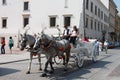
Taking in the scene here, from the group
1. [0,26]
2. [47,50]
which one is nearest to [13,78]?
[47,50]

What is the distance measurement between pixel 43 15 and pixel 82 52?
1385 inches

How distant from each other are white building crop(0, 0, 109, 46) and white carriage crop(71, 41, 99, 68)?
95.5ft

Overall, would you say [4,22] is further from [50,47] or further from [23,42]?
[50,47]

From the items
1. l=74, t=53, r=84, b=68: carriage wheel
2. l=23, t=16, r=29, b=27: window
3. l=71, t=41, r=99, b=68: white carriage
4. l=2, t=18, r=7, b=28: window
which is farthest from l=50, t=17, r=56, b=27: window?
l=74, t=53, r=84, b=68: carriage wheel

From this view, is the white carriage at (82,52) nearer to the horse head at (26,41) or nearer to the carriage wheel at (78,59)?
the carriage wheel at (78,59)

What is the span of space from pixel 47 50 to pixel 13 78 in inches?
74.1

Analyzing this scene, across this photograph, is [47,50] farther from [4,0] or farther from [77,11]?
[4,0]

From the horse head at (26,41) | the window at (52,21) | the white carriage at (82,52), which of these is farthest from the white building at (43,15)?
the horse head at (26,41)

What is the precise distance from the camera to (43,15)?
53094 mm

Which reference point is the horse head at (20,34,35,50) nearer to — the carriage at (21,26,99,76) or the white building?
the carriage at (21,26,99,76)

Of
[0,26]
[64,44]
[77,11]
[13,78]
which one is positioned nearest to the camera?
[13,78]

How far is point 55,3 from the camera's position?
5266 cm

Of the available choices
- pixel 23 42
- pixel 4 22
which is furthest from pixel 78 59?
pixel 4 22

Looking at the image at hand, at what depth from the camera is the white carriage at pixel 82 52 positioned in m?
17.2
